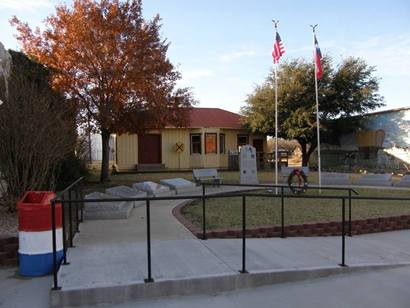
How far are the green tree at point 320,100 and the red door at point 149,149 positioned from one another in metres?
6.32

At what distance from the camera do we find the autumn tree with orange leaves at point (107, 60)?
1527 centimetres

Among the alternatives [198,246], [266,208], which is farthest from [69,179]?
[198,246]

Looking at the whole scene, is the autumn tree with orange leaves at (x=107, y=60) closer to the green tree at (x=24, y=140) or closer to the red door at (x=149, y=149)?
the green tree at (x=24, y=140)

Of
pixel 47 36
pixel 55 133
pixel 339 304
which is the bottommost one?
pixel 339 304

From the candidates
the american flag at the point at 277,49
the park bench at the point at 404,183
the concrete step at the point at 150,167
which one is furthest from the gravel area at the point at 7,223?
the concrete step at the point at 150,167

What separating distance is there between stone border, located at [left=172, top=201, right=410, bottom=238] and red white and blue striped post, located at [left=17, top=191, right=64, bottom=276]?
8.90ft

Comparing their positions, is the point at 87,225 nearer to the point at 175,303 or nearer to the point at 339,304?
the point at 175,303

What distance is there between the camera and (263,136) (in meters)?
31.6

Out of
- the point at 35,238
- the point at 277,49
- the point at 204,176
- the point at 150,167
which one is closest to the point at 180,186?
the point at 204,176

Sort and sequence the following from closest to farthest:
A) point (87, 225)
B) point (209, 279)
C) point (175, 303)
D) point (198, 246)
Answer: point (175, 303) → point (209, 279) → point (198, 246) → point (87, 225)

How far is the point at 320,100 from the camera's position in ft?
92.6

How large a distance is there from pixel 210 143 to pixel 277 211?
19519 millimetres

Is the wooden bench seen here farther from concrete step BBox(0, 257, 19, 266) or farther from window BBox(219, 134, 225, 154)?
window BBox(219, 134, 225, 154)

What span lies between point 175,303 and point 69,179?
34.0 feet
